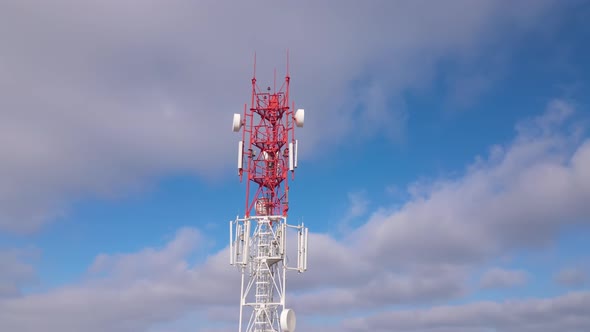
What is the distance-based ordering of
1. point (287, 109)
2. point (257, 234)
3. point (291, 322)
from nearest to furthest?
point (291, 322) → point (257, 234) → point (287, 109)

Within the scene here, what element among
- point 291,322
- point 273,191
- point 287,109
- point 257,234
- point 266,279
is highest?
point 287,109

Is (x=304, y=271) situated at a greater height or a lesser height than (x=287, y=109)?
lesser

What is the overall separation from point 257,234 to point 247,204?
13.1ft

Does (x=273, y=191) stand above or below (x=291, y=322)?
above

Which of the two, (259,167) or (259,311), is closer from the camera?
(259,311)

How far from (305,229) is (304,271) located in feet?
15.6

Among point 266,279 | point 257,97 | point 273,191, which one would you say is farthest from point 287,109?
point 266,279

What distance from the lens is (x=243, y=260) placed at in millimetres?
76062

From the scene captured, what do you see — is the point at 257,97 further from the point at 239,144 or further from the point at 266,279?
the point at 266,279

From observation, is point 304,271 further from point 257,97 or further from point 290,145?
point 257,97

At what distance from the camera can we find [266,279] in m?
76.3

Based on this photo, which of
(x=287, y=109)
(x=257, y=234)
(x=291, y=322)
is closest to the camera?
(x=291, y=322)

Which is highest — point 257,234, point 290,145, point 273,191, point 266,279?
point 290,145

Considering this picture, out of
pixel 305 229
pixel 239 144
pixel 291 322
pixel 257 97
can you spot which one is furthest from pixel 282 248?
pixel 257 97
